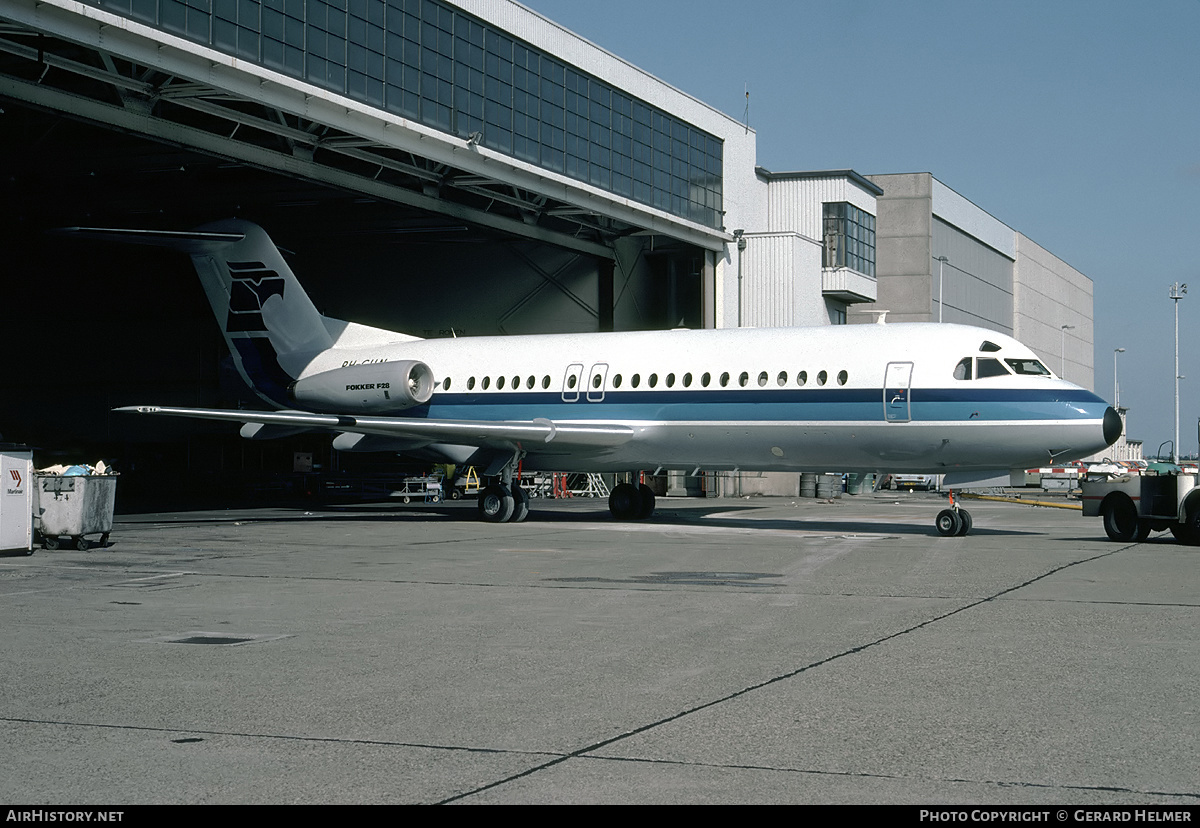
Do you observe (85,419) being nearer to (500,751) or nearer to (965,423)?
(965,423)

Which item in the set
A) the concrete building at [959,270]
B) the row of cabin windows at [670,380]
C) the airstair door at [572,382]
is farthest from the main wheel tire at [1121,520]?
the concrete building at [959,270]

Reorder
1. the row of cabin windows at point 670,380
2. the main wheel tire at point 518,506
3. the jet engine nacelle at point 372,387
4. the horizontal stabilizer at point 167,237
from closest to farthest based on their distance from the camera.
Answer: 1. the row of cabin windows at point 670,380
2. the horizontal stabilizer at point 167,237
3. the main wheel tire at point 518,506
4. the jet engine nacelle at point 372,387

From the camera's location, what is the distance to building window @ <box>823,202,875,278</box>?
1969 inches

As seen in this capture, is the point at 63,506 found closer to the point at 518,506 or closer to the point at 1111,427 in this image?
the point at 518,506

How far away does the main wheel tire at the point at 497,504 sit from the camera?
26203 millimetres

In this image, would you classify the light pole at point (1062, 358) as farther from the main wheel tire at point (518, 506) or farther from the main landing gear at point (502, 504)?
the main landing gear at point (502, 504)

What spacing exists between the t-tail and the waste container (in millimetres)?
13227

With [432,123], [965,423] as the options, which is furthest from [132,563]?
[432,123]

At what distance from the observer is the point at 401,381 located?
27.3 m

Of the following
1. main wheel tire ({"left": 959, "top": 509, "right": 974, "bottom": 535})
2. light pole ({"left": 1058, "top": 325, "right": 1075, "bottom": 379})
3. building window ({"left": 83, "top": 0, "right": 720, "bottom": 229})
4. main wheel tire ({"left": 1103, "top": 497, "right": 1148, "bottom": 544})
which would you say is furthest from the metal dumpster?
light pole ({"left": 1058, "top": 325, "right": 1075, "bottom": 379})

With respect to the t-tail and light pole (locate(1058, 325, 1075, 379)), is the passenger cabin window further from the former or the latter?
light pole (locate(1058, 325, 1075, 379))

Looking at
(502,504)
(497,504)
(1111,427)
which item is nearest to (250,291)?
(497,504)

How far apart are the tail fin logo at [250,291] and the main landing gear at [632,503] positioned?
10007mm
